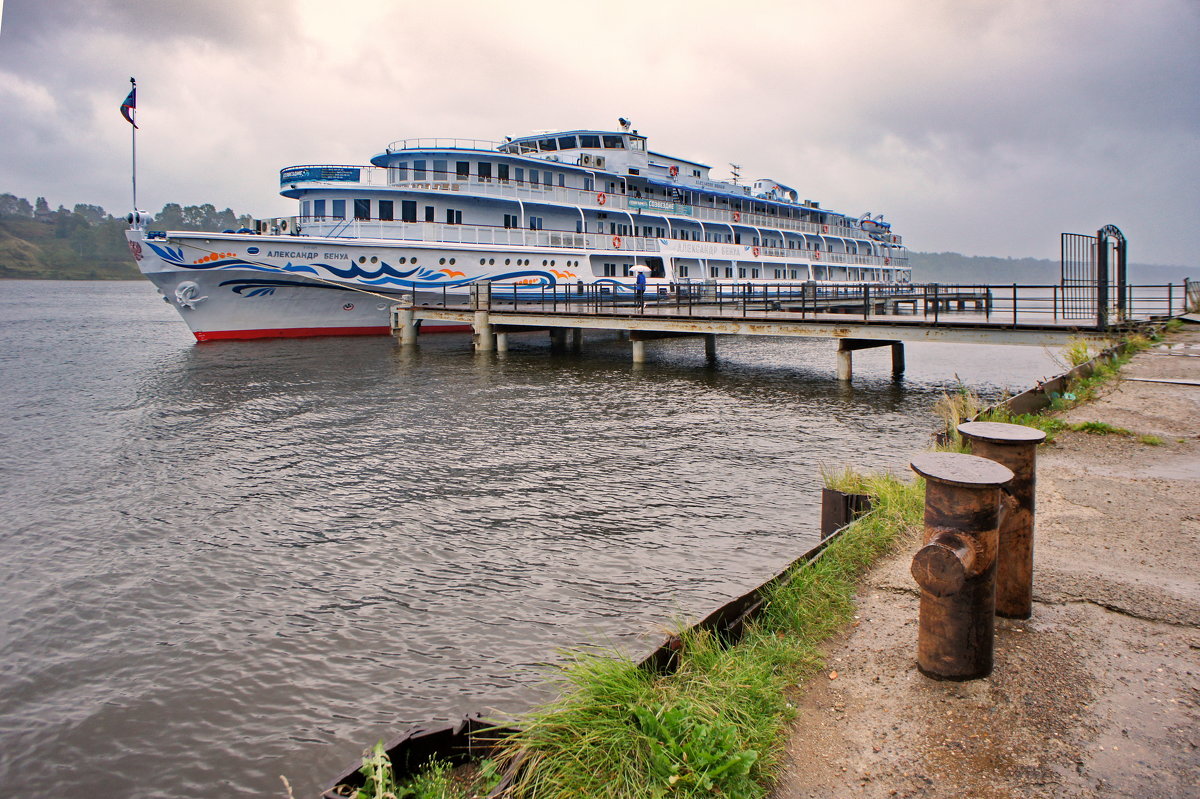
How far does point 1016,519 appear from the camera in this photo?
174 inches

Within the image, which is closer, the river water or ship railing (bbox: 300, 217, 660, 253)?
the river water

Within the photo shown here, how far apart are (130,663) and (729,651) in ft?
15.7

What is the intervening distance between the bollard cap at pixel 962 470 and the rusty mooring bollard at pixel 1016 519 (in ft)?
1.32

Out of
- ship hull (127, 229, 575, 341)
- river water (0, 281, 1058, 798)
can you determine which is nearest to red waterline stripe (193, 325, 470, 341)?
ship hull (127, 229, 575, 341)

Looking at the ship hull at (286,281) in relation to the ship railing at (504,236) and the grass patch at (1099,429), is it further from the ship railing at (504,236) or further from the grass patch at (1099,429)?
the grass patch at (1099,429)

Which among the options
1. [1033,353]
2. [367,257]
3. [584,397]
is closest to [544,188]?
[367,257]

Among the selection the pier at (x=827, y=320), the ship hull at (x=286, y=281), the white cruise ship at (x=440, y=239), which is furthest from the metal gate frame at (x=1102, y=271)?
the ship hull at (x=286, y=281)

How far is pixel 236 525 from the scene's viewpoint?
940 centimetres

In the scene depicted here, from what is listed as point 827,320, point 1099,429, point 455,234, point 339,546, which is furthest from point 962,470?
point 455,234

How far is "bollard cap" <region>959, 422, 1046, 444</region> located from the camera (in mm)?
4312

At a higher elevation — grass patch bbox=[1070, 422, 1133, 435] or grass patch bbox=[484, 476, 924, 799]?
grass patch bbox=[1070, 422, 1133, 435]

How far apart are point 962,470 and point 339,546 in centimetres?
676

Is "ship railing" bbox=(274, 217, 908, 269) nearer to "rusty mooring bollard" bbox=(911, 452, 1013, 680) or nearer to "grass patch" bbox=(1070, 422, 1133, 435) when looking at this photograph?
"grass patch" bbox=(1070, 422, 1133, 435)

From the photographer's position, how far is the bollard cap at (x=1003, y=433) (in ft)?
14.1
